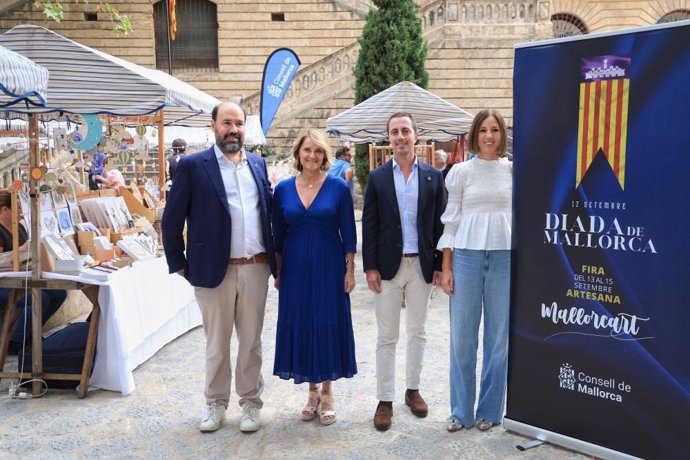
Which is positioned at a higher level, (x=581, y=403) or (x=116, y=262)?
(x=116, y=262)

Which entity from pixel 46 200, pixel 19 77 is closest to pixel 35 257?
pixel 46 200

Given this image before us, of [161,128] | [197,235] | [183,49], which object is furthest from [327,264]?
[183,49]

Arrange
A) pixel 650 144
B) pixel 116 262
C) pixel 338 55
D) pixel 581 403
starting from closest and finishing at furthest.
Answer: pixel 650 144 → pixel 581 403 → pixel 116 262 → pixel 338 55

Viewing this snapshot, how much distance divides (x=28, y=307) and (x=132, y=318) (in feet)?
3.55

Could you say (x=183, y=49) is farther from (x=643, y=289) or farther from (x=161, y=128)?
(x=643, y=289)

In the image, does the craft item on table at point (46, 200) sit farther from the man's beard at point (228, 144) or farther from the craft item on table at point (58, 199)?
the man's beard at point (228, 144)

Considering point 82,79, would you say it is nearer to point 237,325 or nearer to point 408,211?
point 237,325

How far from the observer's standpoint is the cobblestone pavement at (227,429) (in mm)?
3584

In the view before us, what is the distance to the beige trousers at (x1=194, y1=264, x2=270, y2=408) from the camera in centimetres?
377

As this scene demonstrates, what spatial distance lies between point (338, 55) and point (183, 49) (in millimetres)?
8307

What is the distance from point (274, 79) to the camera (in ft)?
36.0

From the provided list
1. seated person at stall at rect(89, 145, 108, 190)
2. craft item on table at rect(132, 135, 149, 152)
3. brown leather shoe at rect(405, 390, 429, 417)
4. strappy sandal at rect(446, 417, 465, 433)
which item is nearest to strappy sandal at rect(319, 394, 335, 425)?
brown leather shoe at rect(405, 390, 429, 417)

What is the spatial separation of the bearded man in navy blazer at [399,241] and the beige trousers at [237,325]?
703 mm

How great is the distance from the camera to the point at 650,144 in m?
2.92
